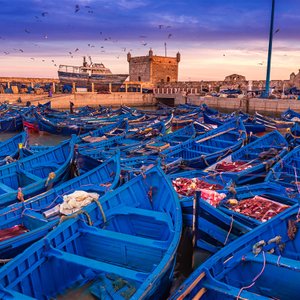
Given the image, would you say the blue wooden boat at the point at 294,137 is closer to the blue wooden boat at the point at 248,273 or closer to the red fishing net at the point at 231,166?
the red fishing net at the point at 231,166

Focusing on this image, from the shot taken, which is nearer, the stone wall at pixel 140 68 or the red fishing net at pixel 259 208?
the red fishing net at pixel 259 208

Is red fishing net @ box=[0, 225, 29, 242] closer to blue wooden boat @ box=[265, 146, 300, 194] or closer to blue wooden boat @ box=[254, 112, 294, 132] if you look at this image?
blue wooden boat @ box=[265, 146, 300, 194]

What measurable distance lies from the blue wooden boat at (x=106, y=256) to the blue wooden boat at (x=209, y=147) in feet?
18.0

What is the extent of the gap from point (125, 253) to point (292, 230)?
3.58 metres

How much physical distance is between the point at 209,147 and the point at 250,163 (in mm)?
3563

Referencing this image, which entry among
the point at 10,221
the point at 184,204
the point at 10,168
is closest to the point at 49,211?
the point at 10,221

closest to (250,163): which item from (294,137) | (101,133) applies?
(294,137)

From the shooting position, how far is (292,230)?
6.95m

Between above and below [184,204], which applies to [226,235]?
below

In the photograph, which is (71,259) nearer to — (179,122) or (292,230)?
(292,230)

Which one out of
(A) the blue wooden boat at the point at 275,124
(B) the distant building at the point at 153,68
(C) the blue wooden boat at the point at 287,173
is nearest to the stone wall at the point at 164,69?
(B) the distant building at the point at 153,68

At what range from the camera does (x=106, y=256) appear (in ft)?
22.3

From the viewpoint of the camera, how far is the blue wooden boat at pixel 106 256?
5.51 m

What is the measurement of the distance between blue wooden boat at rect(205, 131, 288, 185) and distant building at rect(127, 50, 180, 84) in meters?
53.7
